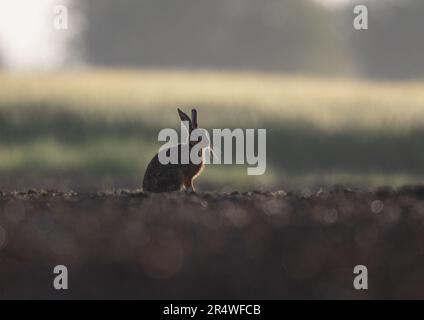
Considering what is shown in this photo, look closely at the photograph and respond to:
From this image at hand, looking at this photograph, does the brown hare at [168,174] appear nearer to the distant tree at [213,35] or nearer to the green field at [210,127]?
the green field at [210,127]

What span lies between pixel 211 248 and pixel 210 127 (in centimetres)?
1162

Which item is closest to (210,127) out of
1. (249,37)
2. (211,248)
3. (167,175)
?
(167,175)

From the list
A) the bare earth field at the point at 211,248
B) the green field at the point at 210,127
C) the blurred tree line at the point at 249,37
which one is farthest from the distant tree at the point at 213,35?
the bare earth field at the point at 211,248

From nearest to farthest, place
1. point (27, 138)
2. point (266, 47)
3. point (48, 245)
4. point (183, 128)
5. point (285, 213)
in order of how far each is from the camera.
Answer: point (48, 245) < point (285, 213) < point (183, 128) < point (27, 138) < point (266, 47)

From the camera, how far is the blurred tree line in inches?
2549

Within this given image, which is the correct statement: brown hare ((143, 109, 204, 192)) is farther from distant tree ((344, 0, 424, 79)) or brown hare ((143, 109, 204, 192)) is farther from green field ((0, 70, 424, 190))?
distant tree ((344, 0, 424, 79))

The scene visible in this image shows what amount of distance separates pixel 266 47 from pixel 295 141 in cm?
4855

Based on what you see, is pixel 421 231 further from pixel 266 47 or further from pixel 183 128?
pixel 266 47

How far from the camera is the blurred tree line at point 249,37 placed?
64750 millimetres

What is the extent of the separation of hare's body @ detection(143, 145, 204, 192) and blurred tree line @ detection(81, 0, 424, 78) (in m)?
54.2

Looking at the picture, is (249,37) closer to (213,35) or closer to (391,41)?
(213,35)

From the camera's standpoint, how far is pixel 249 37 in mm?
67188

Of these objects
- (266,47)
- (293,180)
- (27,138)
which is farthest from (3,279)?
(266,47)
